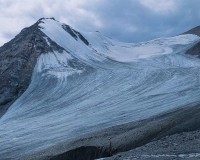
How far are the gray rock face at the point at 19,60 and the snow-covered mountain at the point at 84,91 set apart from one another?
0.10 metres

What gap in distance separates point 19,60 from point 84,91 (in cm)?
1296

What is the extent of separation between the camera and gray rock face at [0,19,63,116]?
47.3m

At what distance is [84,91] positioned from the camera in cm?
4247

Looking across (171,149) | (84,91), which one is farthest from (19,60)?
(171,149)

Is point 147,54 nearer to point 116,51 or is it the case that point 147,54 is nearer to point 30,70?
point 116,51

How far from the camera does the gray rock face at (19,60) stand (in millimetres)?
47312

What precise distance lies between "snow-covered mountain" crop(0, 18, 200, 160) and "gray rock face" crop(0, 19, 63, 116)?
0.10 m

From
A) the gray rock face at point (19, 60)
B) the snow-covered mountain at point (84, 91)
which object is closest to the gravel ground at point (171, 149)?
the snow-covered mountain at point (84, 91)

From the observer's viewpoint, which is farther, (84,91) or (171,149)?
(84,91)

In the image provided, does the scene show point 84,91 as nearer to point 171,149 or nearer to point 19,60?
point 19,60

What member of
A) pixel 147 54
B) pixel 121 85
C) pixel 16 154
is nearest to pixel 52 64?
pixel 121 85

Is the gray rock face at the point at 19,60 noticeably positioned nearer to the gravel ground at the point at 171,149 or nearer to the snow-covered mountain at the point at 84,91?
the snow-covered mountain at the point at 84,91

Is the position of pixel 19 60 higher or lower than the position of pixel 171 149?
higher

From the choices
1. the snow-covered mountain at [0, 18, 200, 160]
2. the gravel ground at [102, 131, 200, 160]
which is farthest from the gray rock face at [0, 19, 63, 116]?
the gravel ground at [102, 131, 200, 160]
